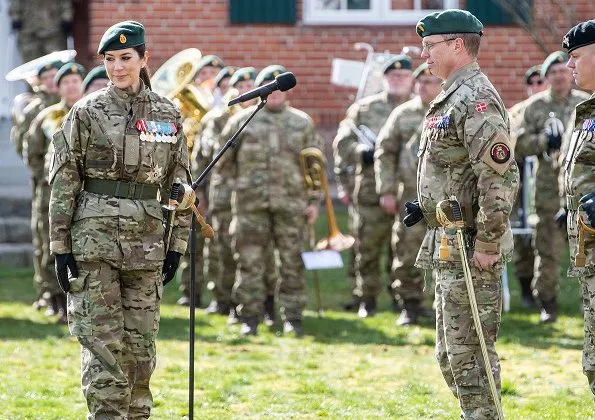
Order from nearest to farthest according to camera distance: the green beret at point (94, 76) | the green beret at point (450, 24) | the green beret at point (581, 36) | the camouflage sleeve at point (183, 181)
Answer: the green beret at point (581, 36)
the green beret at point (450, 24)
the camouflage sleeve at point (183, 181)
the green beret at point (94, 76)

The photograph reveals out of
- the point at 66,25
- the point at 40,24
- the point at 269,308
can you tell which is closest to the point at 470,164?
the point at 269,308

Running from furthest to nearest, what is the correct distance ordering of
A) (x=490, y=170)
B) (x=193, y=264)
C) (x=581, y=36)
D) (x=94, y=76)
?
1. (x=94, y=76)
2. (x=193, y=264)
3. (x=581, y=36)
4. (x=490, y=170)

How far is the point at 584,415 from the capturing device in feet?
27.7

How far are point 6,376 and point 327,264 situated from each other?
3824 mm

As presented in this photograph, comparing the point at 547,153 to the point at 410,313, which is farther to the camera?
the point at 410,313

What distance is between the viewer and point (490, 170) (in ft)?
21.9

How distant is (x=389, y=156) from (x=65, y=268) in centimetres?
618

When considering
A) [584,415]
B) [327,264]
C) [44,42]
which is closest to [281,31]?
[44,42]

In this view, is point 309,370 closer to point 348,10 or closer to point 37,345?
point 37,345

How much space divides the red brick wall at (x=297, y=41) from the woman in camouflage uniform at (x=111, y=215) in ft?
37.6

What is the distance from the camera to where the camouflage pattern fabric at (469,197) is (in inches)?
263

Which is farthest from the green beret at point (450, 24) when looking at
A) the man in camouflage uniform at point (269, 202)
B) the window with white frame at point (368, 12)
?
the window with white frame at point (368, 12)

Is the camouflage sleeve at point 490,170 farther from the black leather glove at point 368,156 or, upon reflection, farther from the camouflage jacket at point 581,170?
the black leather glove at point 368,156

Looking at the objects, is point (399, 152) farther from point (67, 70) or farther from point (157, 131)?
point (157, 131)
